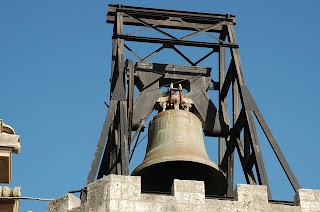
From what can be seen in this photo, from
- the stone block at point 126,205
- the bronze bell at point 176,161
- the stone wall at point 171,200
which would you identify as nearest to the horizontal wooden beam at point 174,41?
the bronze bell at point 176,161

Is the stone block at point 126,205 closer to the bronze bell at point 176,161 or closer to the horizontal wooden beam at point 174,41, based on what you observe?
the bronze bell at point 176,161

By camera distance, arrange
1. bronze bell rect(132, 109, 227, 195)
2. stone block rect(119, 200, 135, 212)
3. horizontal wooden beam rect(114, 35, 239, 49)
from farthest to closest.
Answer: horizontal wooden beam rect(114, 35, 239, 49) < bronze bell rect(132, 109, 227, 195) < stone block rect(119, 200, 135, 212)

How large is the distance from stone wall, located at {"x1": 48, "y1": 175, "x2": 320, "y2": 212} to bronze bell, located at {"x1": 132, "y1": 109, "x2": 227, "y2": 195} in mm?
1388

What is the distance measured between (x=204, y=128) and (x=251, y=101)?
5.09ft

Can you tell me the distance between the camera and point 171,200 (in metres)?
16.8

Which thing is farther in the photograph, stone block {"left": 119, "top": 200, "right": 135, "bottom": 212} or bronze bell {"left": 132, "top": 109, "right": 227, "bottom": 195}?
bronze bell {"left": 132, "top": 109, "right": 227, "bottom": 195}

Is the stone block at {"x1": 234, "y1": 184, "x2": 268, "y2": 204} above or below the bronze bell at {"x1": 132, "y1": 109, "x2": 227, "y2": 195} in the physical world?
below

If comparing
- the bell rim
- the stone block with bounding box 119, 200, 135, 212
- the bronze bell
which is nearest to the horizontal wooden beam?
the bronze bell

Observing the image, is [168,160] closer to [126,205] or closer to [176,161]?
[176,161]

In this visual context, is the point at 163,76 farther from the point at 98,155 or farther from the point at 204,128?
the point at 98,155

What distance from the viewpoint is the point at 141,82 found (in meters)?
21.1

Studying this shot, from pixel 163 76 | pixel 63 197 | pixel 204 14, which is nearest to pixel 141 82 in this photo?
pixel 163 76

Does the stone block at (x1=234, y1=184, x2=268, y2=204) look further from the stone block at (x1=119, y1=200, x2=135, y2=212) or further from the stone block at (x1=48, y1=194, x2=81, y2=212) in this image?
the stone block at (x1=48, y1=194, x2=81, y2=212)

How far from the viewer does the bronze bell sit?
60.5ft
